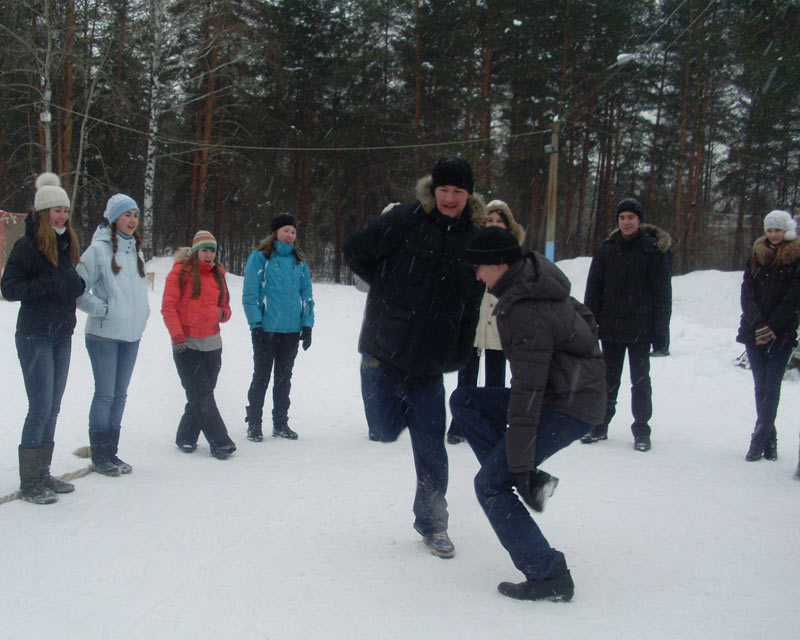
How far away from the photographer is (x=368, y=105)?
80.6 feet

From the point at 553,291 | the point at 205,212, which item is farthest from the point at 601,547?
the point at 205,212

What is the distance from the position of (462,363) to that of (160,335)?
881cm

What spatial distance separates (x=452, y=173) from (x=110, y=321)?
2729 mm

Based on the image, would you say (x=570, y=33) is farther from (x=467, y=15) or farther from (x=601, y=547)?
(x=601, y=547)

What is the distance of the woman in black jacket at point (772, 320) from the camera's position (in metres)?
5.62

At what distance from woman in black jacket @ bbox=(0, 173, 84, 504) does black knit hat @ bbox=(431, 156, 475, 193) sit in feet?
8.10

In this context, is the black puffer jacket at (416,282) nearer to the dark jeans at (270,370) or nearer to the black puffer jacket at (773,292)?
the dark jeans at (270,370)

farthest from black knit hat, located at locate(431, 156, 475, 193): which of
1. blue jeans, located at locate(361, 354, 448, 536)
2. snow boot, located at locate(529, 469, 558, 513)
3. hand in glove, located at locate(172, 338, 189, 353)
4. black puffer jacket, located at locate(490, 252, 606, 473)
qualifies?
hand in glove, located at locate(172, 338, 189, 353)

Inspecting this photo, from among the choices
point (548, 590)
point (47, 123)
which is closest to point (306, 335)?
point (548, 590)

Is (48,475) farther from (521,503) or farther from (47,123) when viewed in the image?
(47,123)

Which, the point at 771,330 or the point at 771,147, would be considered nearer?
the point at 771,330

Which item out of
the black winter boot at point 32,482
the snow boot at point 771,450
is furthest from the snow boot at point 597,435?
the black winter boot at point 32,482

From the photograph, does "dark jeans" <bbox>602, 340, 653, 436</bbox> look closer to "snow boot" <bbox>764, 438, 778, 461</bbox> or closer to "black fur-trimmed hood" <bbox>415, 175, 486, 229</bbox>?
"snow boot" <bbox>764, 438, 778, 461</bbox>

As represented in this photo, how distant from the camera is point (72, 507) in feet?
13.4
